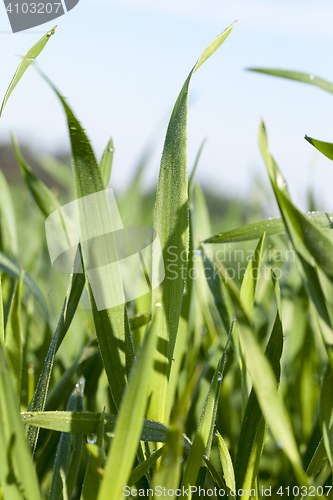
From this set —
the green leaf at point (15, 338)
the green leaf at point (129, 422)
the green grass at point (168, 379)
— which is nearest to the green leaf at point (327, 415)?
the green grass at point (168, 379)

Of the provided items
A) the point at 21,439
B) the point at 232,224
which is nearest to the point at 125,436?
the point at 21,439

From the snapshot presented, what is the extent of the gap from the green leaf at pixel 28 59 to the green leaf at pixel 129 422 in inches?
7.1

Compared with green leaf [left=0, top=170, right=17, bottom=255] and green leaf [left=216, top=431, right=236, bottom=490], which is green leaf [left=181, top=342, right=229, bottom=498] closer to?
green leaf [left=216, top=431, right=236, bottom=490]

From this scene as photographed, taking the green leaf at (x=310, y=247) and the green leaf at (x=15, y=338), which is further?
the green leaf at (x=15, y=338)

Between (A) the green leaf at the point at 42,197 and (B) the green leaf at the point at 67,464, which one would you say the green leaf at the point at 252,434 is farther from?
(A) the green leaf at the point at 42,197

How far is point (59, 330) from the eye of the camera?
0.26 m

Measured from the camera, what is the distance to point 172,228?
0.26 metres

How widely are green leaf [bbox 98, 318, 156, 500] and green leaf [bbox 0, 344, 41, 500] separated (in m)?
0.04

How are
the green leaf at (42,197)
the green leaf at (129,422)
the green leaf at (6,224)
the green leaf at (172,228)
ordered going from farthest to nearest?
the green leaf at (6,224), the green leaf at (42,197), the green leaf at (172,228), the green leaf at (129,422)

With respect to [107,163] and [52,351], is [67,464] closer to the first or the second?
[52,351]

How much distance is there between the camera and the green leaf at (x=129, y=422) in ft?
0.52

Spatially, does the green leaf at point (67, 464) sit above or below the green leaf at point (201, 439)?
below

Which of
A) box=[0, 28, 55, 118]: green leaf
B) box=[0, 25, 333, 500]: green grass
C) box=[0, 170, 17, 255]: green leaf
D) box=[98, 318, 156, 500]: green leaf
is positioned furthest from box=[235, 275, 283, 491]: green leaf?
box=[0, 170, 17, 255]: green leaf

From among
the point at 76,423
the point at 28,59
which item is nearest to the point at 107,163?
the point at 28,59
